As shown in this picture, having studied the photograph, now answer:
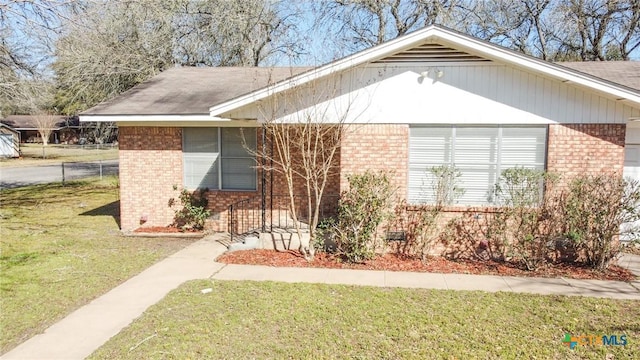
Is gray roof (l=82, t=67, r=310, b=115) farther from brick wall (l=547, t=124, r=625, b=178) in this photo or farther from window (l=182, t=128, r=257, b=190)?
brick wall (l=547, t=124, r=625, b=178)

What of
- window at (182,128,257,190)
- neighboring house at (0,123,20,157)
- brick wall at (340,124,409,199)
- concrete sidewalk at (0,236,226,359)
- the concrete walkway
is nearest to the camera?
concrete sidewalk at (0,236,226,359)

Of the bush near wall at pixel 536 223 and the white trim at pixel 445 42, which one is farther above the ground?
the white trim at pixel 445 42

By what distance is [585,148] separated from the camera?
26.3 ft

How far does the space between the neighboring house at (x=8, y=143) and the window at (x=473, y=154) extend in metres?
40.1

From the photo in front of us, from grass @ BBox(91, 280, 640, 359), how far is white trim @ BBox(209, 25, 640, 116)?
3.60 meters

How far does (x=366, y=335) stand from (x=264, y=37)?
62.9 feet

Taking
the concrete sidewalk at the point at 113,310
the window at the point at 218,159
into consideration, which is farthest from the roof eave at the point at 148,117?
the concrete sidewalk at the point at 113,310

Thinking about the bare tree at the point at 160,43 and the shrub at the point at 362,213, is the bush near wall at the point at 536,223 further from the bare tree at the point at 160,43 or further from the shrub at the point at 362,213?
the bare tree at the point at 160,43

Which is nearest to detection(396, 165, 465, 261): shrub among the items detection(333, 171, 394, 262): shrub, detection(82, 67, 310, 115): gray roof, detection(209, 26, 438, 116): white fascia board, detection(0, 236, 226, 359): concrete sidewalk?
detection(333, 171, 394, 262): shrub

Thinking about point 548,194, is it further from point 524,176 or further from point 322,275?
point 322,275

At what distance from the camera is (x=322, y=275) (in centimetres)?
752

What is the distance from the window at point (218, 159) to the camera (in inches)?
420

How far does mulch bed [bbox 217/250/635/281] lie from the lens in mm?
7561

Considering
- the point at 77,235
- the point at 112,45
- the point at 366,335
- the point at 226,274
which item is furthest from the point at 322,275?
the point at 112,45
